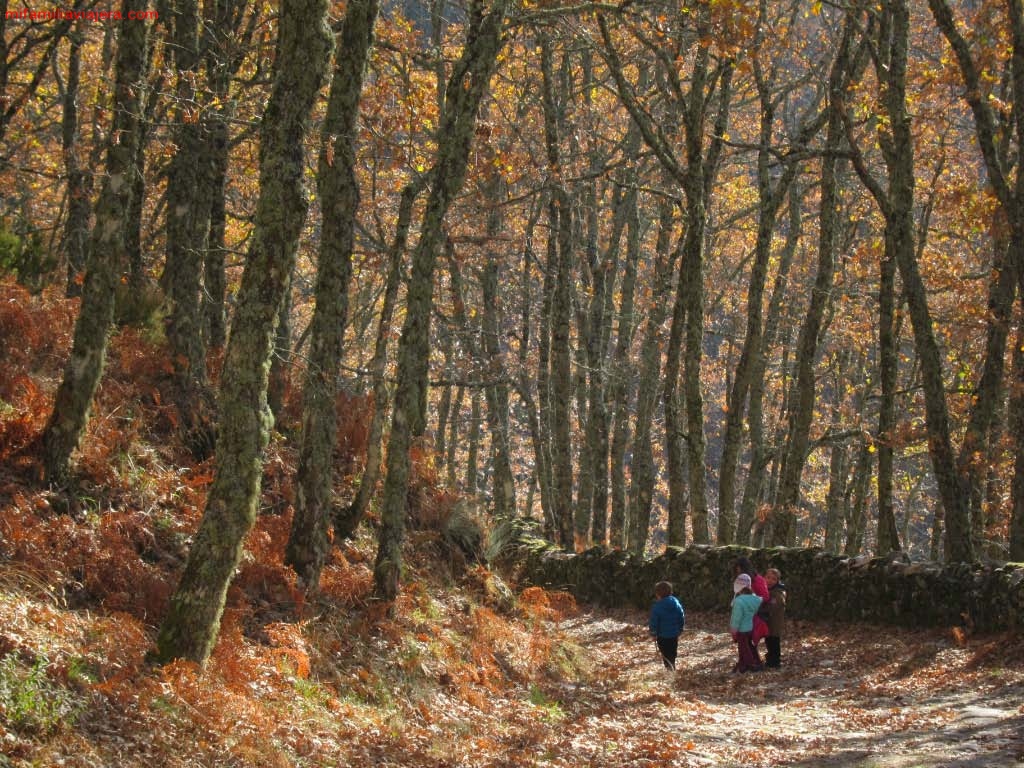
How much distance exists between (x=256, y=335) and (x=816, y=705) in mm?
7169

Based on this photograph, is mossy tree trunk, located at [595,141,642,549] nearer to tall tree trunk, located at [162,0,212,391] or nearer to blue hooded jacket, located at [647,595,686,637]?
blue hooded jacket, located at [647,595,686,637]

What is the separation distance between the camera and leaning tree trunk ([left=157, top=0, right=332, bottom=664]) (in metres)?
6.91

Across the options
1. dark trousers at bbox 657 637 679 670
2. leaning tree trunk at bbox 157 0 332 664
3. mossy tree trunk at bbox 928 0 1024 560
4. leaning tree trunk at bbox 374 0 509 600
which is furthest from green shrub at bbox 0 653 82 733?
mossy tree trunk at bbox 928 0 1024 560

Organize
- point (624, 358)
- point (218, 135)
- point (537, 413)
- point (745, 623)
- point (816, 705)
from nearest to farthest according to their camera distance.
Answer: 1. point (816, 705)
2. point (218, 135)
3. point (745, 623)
4. point (537, 413)
5. point (624, 358)

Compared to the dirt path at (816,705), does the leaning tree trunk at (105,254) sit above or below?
above

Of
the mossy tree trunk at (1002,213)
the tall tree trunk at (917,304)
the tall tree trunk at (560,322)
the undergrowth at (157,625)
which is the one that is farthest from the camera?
the tall tree trunk at (560,322)

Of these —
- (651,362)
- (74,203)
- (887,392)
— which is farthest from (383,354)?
(651,362)

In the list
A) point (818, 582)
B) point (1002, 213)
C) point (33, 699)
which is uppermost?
point (1002, 213)

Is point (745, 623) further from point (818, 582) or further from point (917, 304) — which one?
point (917, 304)

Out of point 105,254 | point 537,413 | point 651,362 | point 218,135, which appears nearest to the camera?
point 105,254

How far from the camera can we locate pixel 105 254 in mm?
8258

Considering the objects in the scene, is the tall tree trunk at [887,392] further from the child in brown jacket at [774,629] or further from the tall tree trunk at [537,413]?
the tall tree trunk at [537,413]

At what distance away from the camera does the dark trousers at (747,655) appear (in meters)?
12.6

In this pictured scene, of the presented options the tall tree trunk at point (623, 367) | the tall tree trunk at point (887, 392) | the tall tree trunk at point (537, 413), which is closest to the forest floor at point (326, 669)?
the tall tree trunk at point (887, 392)
